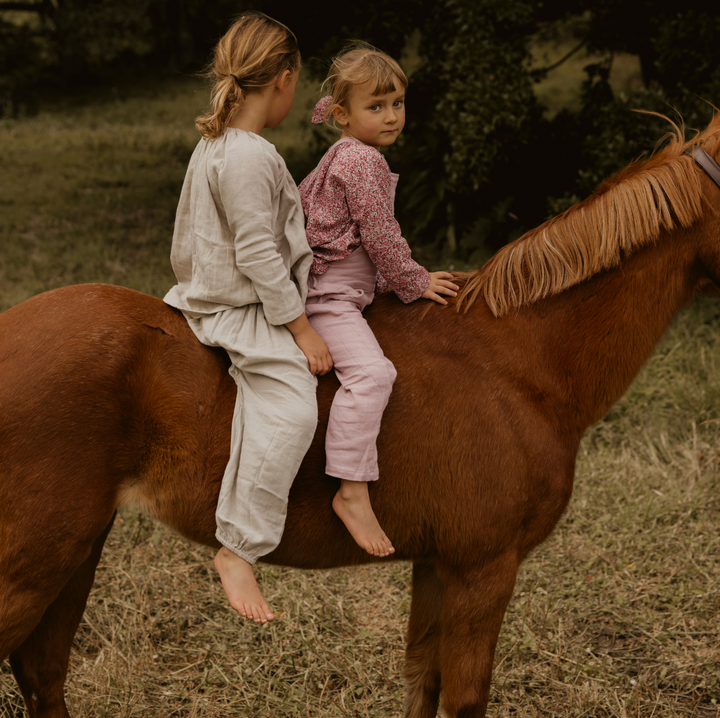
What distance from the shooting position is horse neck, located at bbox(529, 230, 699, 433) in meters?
2.25

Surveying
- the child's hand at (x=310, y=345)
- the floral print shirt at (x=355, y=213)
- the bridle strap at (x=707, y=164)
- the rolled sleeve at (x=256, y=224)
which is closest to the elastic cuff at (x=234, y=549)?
the child's hand at (x=310, y=345)

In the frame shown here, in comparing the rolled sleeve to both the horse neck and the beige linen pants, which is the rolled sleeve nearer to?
the beige linen pants

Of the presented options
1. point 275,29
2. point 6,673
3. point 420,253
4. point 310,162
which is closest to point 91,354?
point 275,29

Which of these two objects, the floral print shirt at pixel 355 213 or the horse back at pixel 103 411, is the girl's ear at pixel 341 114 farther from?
the horse back at pixel 103 411

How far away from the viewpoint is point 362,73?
6.90ft

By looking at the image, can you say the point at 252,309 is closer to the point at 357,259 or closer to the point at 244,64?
the point at 357,259

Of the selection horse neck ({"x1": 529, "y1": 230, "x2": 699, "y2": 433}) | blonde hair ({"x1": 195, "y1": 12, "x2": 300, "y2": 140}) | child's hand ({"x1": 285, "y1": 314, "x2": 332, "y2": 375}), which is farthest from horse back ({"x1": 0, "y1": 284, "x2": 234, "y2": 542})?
horse neck ({"x1": 529, "y1": 230, "x2": 699, "y2": 433})

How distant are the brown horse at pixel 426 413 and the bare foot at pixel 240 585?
11 cm

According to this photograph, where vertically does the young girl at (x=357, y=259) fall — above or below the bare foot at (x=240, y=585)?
above

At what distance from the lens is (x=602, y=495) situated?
168 inches

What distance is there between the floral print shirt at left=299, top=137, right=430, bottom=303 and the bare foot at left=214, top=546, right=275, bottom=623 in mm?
917

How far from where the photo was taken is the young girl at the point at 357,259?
204cm

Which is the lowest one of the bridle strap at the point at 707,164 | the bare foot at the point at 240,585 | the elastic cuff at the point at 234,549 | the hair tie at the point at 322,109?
the bare foot at the point at 240,585

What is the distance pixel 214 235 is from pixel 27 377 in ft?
Result: 2.13
